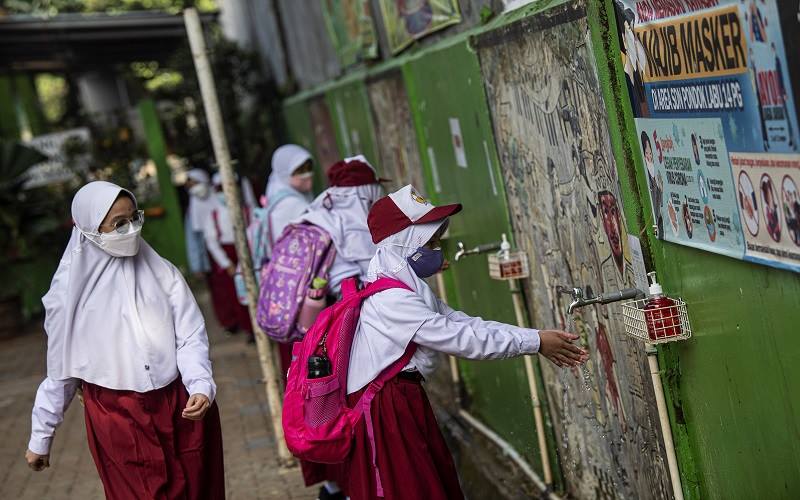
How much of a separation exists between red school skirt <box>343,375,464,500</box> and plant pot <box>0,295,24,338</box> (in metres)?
12.2

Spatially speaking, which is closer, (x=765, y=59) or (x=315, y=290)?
(x=765, y=59)

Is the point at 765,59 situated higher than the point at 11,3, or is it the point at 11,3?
the point at 11,3

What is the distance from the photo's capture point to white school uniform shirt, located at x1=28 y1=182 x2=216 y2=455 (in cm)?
497

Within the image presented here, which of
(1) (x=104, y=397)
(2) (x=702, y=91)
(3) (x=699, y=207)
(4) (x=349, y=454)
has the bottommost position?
(4) (x=349, y=454)

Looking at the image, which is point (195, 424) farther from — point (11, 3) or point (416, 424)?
point (11, 3)

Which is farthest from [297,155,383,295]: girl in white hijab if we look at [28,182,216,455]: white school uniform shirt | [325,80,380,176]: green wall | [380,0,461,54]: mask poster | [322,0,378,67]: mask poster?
[322,0,378,67]: mask poster

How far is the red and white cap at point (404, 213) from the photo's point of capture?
14.8 feet

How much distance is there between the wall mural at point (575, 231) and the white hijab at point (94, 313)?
5.78 ft

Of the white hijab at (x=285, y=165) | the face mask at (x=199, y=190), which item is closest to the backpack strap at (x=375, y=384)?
the white hijab at (x=285, y=165)

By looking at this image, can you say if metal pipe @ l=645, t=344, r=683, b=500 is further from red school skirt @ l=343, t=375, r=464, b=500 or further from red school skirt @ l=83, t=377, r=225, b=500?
red school skirt @ l=83, t=377, r=225, b=500

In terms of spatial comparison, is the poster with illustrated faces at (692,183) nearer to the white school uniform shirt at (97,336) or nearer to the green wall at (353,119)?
the white school uniform shirt at (97,336)

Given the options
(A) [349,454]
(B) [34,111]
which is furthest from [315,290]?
(B) [34,111]

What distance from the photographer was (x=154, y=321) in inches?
200

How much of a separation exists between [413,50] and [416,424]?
15.4ft
